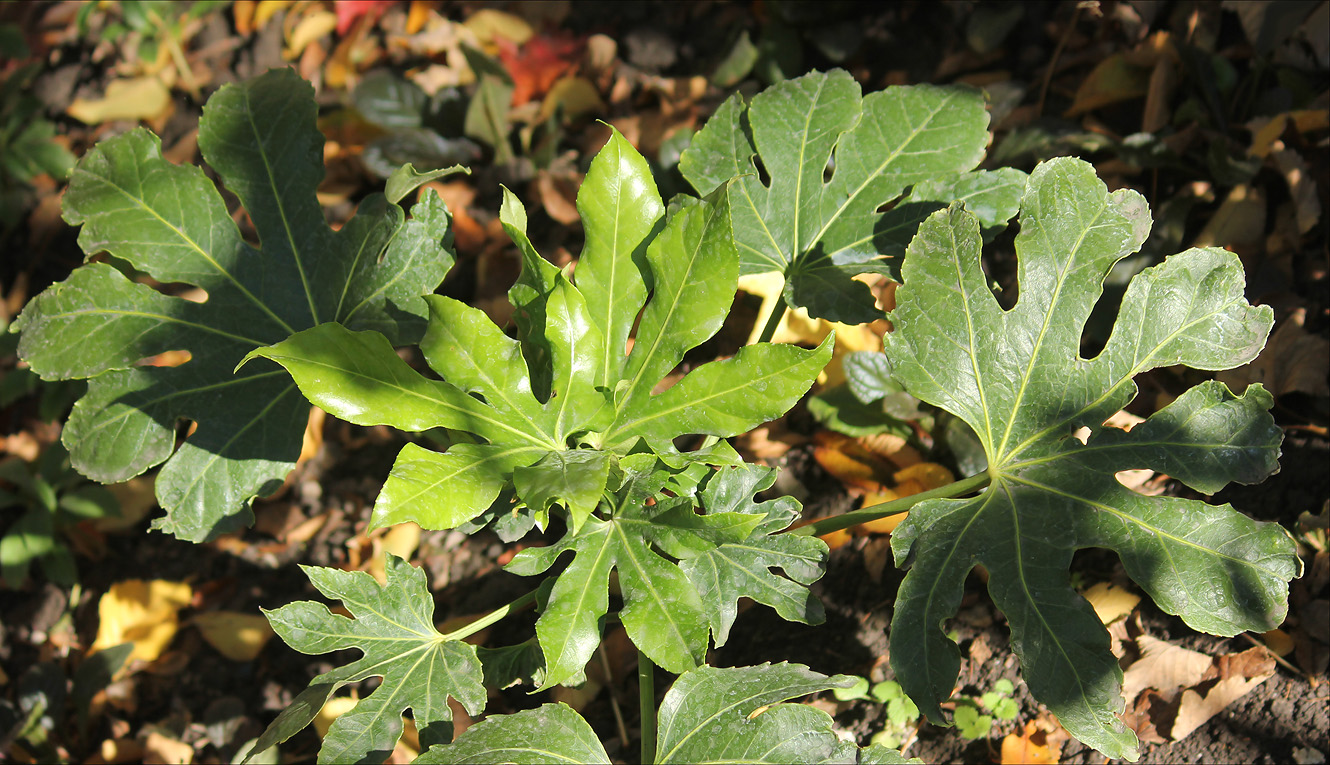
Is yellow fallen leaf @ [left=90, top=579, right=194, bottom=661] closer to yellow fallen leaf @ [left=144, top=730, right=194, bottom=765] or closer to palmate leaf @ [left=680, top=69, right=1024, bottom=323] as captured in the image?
yellow fallen leaf @ [left=144, top=730, right=194, bottom=765]

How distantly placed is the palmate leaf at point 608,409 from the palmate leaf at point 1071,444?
0.24m

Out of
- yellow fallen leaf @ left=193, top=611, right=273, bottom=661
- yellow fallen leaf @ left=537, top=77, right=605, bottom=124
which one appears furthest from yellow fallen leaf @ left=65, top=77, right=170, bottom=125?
yellow fallen leaf @ left=193, top=611, right=273, bottom=661

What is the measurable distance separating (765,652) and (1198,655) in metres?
0.77

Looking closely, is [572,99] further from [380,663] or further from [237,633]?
[380,663]

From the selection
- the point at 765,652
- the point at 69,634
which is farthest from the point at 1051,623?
the point at 69,634

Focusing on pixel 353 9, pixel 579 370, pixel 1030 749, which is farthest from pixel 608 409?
pixel 353 9

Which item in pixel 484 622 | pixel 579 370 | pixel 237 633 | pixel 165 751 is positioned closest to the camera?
pixel 579 370

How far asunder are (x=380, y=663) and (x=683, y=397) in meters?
0.61

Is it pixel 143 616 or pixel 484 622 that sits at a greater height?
pixel 484 622

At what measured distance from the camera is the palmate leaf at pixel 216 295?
5.09 ft

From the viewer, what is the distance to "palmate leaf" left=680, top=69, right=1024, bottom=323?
1.55m

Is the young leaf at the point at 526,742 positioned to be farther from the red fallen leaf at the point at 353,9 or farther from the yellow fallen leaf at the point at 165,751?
the red fallen leaf at the point at 353,9

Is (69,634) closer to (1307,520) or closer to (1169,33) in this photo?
(1307,520)

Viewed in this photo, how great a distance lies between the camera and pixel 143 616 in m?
2.49
